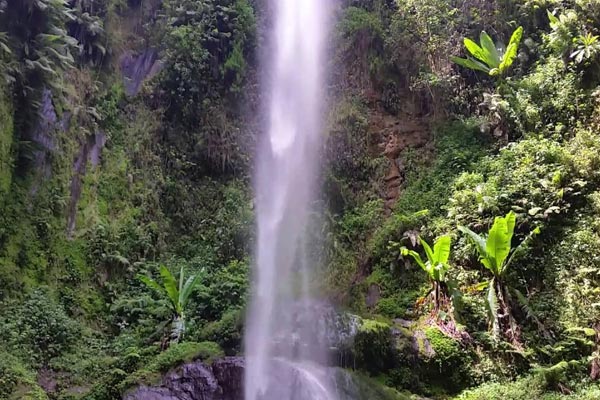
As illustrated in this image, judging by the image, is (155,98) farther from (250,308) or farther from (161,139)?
(250,308)

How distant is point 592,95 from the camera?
1120cm

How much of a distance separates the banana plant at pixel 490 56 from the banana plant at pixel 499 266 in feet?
16.2

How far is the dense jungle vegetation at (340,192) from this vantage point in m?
8.90

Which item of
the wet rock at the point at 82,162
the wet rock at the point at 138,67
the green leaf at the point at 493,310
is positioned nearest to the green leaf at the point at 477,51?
the green leaf at the point at 493,310

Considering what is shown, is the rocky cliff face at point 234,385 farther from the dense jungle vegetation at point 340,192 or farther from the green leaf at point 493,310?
the green leaf at point 493,310

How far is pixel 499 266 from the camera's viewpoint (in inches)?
358

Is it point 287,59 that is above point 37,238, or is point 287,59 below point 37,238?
above

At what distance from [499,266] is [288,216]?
5202 millimetres

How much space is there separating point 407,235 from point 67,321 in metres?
6.41

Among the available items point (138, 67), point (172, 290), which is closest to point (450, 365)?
point (172, 290)

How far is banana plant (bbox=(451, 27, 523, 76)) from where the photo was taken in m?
12.7

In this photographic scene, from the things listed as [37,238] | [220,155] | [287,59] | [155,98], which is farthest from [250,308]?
[287,59]

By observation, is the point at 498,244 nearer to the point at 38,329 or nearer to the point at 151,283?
the point at 151,283

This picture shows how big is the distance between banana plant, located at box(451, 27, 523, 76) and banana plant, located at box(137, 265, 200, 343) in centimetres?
791
